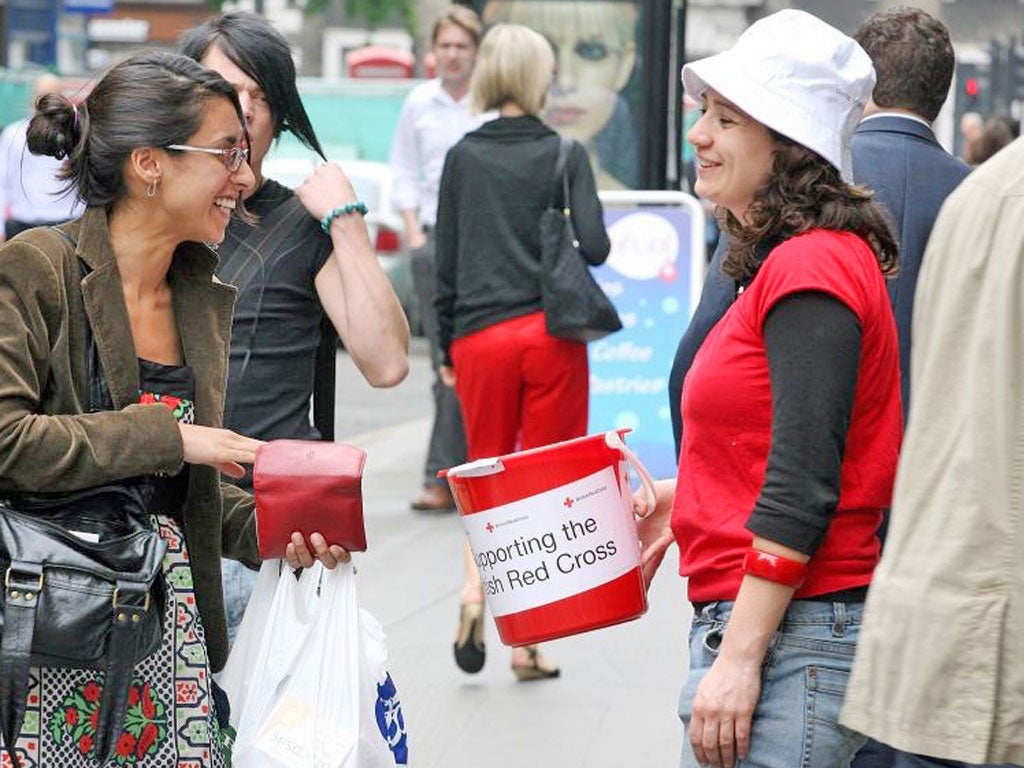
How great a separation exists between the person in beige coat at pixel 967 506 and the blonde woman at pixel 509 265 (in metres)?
4.27

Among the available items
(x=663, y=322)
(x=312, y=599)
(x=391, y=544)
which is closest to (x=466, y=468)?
(x=312, y=599)

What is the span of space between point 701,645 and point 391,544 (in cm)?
592

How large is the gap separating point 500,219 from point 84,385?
12.2 ft

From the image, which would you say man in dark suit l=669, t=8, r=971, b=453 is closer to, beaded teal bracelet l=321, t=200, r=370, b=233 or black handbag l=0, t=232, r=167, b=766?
beaded teal bracelet l=321, t=200, r=370, b=233

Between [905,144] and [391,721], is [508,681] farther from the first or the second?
[391,721]

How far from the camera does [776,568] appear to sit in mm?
2617

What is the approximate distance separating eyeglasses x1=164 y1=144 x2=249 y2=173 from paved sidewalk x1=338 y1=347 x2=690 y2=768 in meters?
2.73

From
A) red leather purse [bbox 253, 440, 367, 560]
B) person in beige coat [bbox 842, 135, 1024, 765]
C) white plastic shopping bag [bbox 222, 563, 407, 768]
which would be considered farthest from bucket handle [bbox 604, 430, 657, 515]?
person in beige coat [bbox 842, 135, 1024, 765]

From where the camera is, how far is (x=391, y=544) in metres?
8.70

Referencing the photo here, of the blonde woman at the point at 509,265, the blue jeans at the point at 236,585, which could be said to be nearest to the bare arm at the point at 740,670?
the blue jeans at the point at 236,585

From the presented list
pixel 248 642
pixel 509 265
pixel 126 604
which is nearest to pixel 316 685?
pixel 248 642

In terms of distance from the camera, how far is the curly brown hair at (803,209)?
9.06 ft

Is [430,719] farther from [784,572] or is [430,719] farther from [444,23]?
[444,23]

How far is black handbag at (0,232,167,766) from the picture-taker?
2.74 meters
